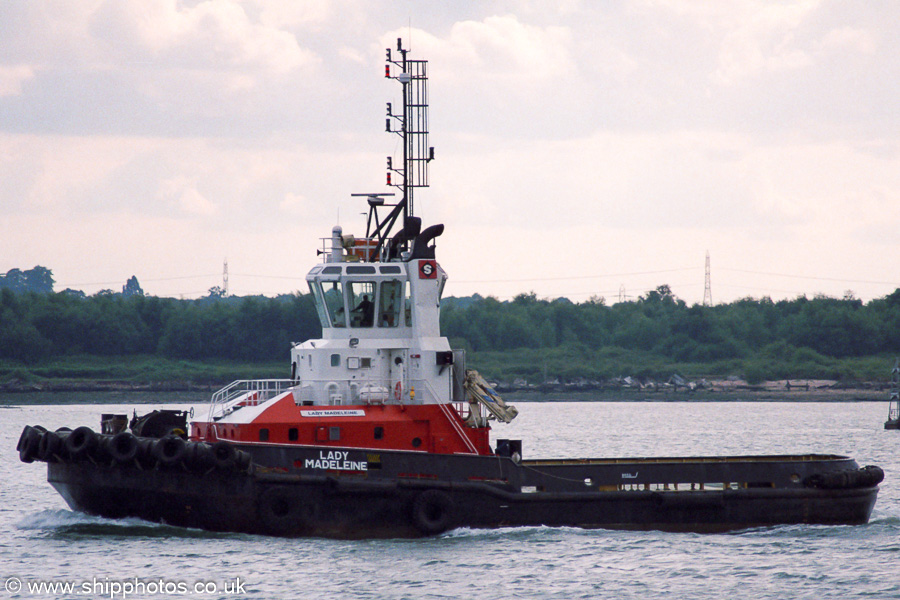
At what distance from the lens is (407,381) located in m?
19.2

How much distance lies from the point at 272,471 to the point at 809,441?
96.1 ft

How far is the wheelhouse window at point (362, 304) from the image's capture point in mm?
19578

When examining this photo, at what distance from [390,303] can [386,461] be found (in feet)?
8.94

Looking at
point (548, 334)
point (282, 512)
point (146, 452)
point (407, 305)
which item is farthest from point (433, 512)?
point (548, 334)

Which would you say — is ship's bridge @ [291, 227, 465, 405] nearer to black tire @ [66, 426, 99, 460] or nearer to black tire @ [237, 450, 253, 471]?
black tire @ [237, 450, 253, 471]

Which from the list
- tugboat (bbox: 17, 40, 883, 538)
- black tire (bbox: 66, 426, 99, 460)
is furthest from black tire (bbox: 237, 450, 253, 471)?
black tire (bbox: 66, 426, 99, 460)

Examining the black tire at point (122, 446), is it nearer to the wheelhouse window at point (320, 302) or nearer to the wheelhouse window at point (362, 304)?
the wheelhouse window at point (320, 302)

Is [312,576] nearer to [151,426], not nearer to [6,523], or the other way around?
[151,426]

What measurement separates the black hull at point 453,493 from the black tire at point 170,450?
0.19 metres

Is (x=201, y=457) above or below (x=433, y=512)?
above

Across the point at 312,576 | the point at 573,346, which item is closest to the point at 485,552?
the point at 312,576

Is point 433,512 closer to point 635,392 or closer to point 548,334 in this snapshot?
point 635,392

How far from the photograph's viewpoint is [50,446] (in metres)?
18.2

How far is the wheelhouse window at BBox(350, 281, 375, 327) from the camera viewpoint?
19578 millimetres
